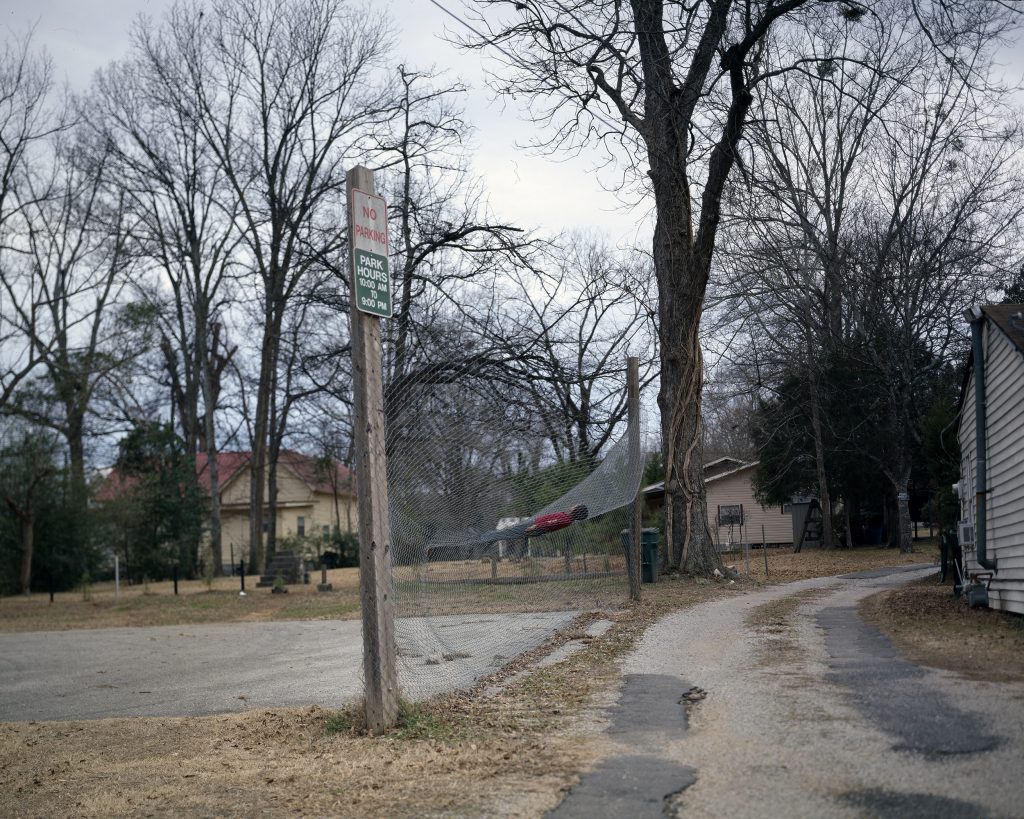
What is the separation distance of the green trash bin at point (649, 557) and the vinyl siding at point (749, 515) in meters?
26.1

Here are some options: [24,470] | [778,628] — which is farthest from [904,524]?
[24,470]

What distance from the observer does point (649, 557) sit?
1847 cm

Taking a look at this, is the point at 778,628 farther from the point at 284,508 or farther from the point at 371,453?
the point at 284,508

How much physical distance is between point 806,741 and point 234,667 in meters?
7.89

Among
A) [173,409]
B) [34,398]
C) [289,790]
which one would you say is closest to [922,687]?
[289,790]

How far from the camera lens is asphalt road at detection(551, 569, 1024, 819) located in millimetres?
4324

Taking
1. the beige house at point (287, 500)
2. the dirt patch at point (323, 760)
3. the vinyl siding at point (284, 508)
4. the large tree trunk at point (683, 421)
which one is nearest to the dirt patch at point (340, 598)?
the dirt patch at point (323, 760)

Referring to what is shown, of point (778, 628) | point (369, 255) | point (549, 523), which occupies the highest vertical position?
point (369, 255)

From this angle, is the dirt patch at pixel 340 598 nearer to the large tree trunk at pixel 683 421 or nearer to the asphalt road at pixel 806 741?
the large tree trunk at pixel 683 421

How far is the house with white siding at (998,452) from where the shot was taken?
33.5 ft

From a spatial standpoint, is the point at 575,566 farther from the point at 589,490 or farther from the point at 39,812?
the point at 39,812

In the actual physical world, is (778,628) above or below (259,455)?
below

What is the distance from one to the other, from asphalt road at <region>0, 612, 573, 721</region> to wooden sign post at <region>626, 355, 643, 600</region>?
1522mm

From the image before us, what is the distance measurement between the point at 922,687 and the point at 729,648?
8.63 feet
